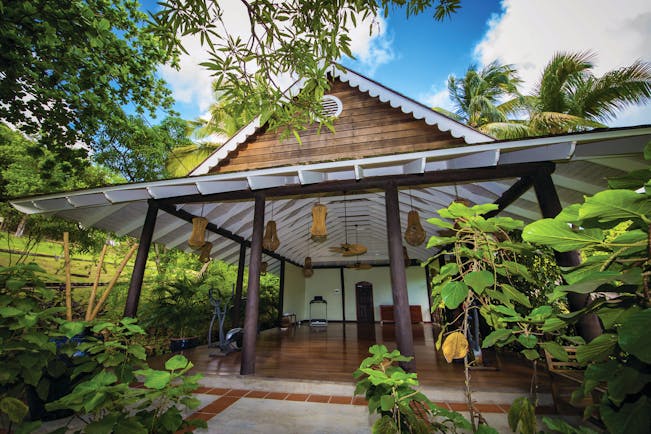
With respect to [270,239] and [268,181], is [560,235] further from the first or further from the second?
[270,239]

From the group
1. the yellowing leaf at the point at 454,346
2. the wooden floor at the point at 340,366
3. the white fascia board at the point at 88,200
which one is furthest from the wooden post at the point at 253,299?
the yellowing leaf at the point at 454,346

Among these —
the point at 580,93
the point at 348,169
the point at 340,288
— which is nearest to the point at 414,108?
the point at 348,169

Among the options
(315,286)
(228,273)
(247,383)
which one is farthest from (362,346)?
(228,273)

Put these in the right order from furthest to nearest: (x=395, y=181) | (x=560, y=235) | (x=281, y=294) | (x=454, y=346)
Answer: (x=281, y=294), (x=395, y=181), (x=454, y=346), (x=560, y=235)

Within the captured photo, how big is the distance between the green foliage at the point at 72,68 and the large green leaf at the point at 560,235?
3198 millimetres

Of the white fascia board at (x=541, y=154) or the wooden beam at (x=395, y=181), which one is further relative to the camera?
the wooden beam at (x=395, y=181)

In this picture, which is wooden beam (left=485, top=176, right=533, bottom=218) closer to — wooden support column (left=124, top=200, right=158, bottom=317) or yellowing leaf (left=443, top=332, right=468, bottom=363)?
yellowing leaf (left=443, top=332, right=468, bottom=363)

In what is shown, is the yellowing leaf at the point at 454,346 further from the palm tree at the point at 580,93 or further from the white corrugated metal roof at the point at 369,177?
the palm tree at the point at 580,93

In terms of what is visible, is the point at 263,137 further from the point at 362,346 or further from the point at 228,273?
the point at 228,273

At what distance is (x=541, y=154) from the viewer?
289 cm

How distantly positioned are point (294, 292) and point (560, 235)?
1119 centimetres

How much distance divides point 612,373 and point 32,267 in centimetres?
275

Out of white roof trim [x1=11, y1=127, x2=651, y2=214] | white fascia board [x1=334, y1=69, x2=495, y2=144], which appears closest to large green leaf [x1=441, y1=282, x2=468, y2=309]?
white roof trim [x1=11, y1=127, x2=651, y2=214]

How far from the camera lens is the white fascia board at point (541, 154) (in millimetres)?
2723
